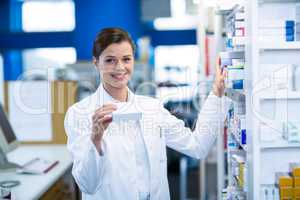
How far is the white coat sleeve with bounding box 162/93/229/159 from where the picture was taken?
88.4 inches

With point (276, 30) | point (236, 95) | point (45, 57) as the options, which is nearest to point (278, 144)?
point (236, 95)

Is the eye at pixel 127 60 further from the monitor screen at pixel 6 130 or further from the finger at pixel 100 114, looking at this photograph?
the monitor screen at pixel 6 130

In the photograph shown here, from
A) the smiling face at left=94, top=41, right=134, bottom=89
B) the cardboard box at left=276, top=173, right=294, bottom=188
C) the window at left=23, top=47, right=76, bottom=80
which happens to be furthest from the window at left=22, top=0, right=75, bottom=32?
the cardboard box at left=276, top=173, right=294, bottom=188

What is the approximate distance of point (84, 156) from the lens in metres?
1.88

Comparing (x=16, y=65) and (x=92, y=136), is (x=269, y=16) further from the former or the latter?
(x=16, y=65)

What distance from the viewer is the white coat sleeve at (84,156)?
6.14 ft

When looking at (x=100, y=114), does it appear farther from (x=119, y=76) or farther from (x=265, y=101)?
(x=265, y=101)

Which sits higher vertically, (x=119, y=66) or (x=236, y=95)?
(x=119, y=66)

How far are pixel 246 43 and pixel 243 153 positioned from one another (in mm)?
655

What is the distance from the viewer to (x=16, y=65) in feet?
38.3

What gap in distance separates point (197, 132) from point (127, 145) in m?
0.44

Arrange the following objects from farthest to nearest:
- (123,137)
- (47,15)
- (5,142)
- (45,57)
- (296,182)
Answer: (45,57)
(47,15)
(5,142)
(123,137)
(296,182)

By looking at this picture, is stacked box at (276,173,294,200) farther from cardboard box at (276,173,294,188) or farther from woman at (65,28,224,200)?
woman at (65,28,224,200)

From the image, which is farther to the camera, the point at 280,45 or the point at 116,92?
the point at 116,92
